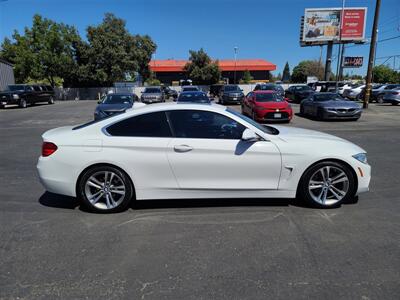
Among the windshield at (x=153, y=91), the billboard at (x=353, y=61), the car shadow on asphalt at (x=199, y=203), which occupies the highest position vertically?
the billboard at (x=353, y=61)

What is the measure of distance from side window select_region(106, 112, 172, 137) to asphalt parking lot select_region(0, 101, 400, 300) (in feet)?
3.60

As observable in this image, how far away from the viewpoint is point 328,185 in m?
4.63

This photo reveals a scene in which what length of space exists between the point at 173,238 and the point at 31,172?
4391 mm

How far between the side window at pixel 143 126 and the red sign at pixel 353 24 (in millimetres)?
49679

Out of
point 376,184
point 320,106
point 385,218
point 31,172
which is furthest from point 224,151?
point 320,106

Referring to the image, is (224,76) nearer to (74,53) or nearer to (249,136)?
(74,53)

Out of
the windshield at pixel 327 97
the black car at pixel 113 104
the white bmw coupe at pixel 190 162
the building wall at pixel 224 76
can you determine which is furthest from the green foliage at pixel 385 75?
the white bmw coupe at pixel 190 162

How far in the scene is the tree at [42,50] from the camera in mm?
42969

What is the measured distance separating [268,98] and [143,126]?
12417 millimetres

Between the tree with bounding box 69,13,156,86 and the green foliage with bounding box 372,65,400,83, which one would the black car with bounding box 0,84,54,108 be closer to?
the tree with bounding box 69,13,156,86

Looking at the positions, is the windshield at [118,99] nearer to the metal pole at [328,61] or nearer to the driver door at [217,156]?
the driver door at [217,156]

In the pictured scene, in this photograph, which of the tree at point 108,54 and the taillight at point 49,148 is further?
the tree at point 108,54

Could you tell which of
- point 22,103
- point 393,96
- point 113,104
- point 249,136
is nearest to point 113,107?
point 113,104

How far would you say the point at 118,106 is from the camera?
1381cm
